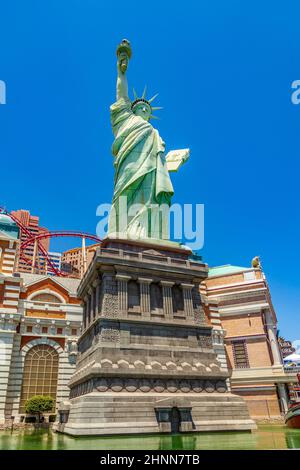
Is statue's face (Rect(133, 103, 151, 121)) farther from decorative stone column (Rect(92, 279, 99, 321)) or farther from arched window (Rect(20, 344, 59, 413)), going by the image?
arched window (Rect(20, 344, 59, 413))

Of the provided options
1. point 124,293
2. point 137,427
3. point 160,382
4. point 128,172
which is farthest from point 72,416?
point 128,172

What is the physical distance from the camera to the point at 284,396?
31641mm

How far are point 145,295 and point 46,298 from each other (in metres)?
15.6

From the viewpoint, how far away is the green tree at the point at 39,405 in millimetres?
24047

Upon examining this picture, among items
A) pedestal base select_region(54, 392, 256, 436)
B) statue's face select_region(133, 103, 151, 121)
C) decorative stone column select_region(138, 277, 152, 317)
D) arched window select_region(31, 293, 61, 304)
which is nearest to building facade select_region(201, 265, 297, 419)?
pedestal base select_region(54, 392, 256, 436)

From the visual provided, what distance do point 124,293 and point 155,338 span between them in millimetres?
2904

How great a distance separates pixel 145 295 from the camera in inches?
788

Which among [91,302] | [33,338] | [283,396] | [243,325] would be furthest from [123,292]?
[283,396]

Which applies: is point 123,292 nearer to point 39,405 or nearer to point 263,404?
point 39,405

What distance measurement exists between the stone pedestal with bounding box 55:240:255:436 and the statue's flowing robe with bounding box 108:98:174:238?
2.95m

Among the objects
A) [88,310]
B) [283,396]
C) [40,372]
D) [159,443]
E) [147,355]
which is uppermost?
[88,310]

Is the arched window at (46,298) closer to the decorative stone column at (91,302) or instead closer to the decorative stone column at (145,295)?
the decorative stone column at (91,302)

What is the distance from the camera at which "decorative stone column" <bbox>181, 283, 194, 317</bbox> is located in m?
A: 20.7

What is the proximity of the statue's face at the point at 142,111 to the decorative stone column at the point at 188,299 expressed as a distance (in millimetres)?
16031
